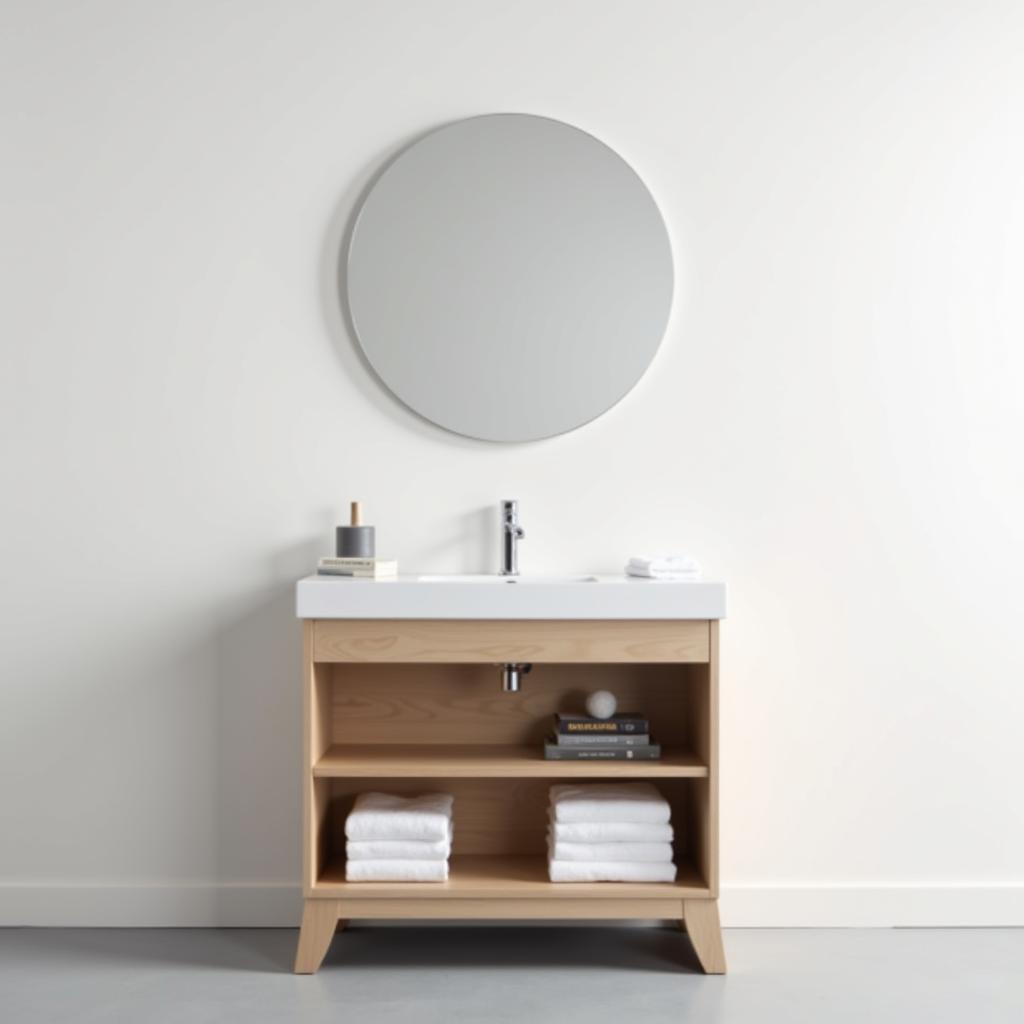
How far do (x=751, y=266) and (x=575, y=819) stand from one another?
138 cm

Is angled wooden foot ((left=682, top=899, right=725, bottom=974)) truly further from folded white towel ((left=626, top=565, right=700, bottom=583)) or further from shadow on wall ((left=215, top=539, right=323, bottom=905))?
shadow on wall ((left=215, top=539, right=323, bottom=905))

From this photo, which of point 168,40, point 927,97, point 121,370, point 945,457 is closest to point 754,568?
point 945,457

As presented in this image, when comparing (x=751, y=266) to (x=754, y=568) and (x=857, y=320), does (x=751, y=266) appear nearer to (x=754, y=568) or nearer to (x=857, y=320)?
(x=857, y=320)

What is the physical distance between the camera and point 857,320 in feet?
10.1

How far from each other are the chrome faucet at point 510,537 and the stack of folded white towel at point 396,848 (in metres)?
0.61

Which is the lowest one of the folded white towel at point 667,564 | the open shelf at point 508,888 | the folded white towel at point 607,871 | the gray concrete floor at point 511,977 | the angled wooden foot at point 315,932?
the gray concrete floor at point 511,977

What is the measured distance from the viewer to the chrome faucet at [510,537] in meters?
3.00

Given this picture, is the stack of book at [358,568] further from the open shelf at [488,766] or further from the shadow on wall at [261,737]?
the open shelf at [488,766]

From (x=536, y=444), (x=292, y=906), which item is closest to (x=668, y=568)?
(x=536, y=444)

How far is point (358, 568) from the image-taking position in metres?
2.78

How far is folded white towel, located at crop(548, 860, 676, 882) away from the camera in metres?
2.73

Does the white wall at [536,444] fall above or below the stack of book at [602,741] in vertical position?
above

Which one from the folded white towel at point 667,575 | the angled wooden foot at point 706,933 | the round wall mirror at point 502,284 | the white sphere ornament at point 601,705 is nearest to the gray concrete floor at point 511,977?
the angled wooden foot at point 706,933

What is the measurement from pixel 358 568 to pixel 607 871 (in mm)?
847
